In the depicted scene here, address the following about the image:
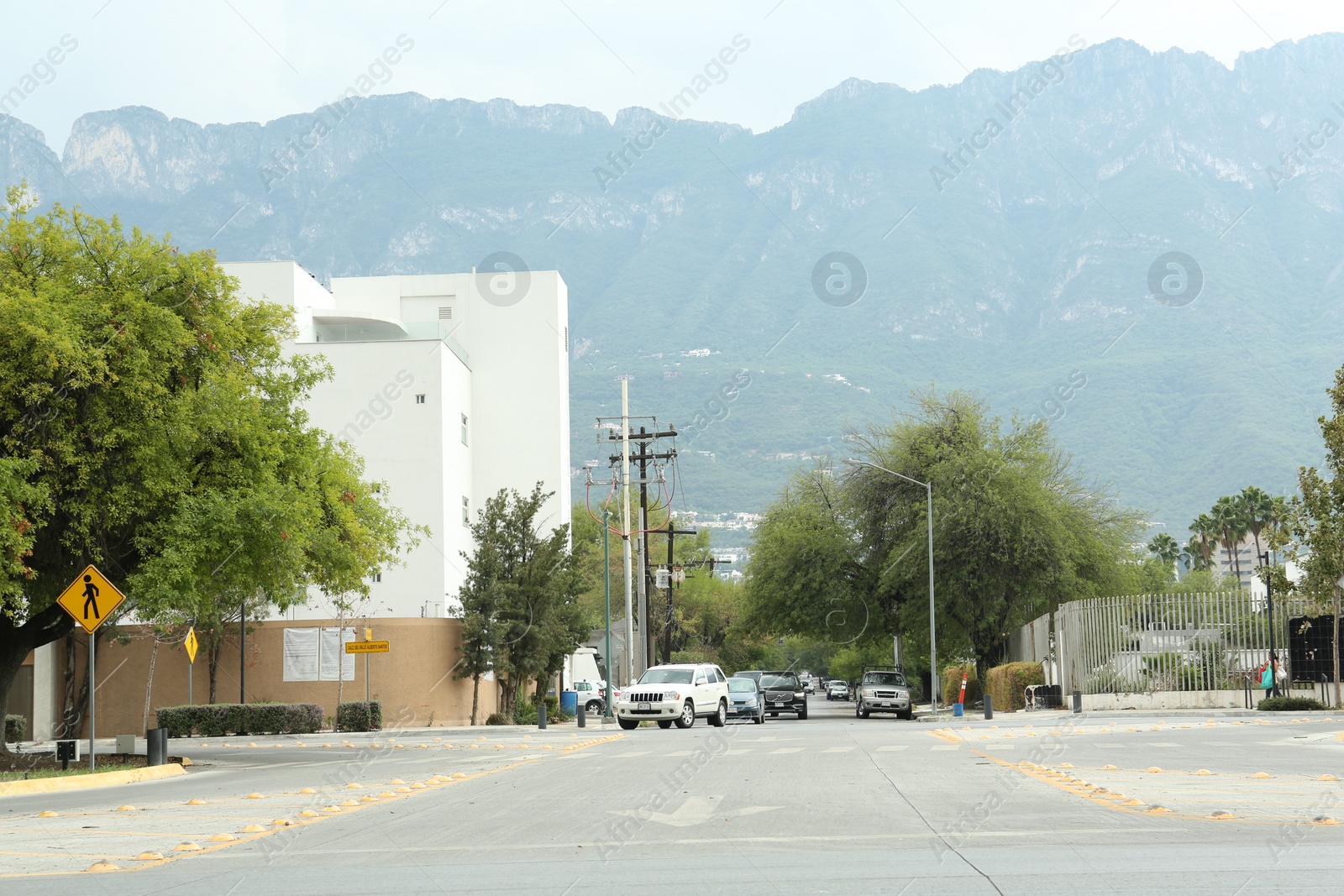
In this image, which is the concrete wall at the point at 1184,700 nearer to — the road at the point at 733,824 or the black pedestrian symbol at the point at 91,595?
the road at the point at 733,824

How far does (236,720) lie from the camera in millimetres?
39719

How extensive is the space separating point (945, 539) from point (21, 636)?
34296 mm

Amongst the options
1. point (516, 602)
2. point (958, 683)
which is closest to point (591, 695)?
point (516, 602)

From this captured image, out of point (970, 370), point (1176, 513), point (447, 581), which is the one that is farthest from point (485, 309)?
point (970, 370)

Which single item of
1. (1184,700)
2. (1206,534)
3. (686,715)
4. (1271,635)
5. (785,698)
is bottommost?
(785,698)

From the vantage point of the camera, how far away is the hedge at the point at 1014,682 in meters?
42.8

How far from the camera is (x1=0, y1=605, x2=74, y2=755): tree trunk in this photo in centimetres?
2386

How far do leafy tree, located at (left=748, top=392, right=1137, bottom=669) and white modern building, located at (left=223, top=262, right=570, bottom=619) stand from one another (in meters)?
10.9

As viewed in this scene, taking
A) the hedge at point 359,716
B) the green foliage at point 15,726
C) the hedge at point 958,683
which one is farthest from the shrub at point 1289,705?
the green foliage at point 15,726

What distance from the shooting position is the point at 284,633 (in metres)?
44.8

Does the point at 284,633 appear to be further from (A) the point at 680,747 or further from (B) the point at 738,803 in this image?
(B) the point at 738,803

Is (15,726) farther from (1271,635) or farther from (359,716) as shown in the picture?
(1271,635)

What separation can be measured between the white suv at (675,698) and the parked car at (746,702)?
5.52 meters

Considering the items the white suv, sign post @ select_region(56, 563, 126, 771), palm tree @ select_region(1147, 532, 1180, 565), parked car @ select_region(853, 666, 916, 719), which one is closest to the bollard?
sign post @ select_region(56, 563, 126, 771)
